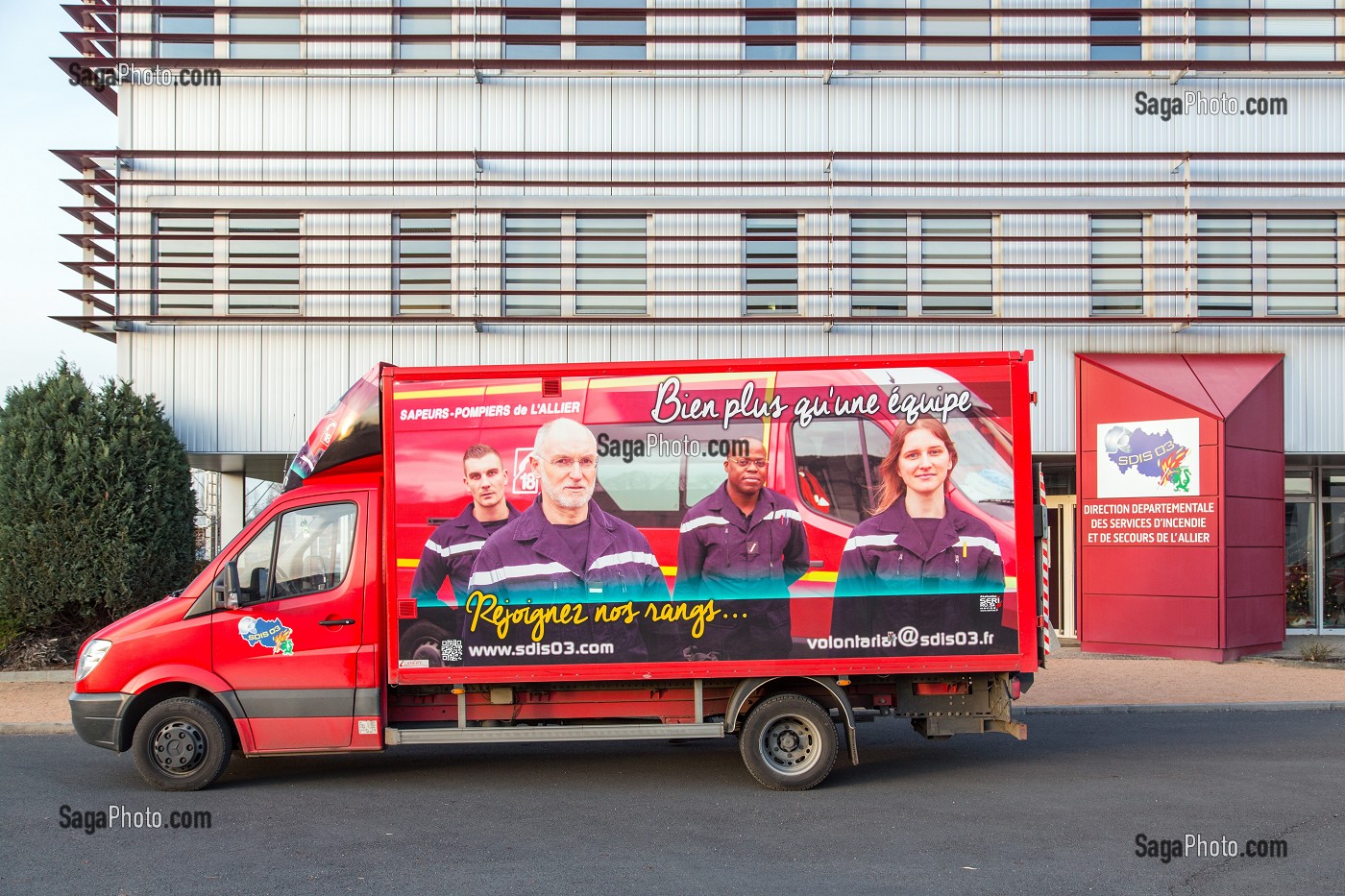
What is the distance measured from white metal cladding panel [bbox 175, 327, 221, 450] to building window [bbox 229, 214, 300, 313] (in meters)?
0.75

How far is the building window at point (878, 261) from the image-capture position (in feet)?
56.2

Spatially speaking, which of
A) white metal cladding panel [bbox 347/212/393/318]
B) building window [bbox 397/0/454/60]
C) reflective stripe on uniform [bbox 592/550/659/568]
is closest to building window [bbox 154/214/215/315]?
white metal cladding panel [bbox 347/212/393/318]

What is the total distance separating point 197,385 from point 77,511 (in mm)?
2984

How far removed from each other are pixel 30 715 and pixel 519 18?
40.1ft

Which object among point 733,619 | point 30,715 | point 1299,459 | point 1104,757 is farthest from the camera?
point 1299,459

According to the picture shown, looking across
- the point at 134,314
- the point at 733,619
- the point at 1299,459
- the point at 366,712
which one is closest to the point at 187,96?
the point at 134,314

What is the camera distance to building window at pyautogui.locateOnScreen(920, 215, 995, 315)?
17.1 metres

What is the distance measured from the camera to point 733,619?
7910 millimetres

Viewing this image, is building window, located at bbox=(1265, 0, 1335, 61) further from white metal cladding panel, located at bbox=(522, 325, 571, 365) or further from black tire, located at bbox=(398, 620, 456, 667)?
→ black tire, located at bbox=(398, 620, 456, 667)

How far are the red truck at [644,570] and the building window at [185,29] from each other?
12204 mm

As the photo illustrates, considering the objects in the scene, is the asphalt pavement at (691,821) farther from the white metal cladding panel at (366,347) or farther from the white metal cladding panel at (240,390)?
the white metal cladding panel at (366,347)

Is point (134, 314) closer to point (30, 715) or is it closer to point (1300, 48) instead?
point (30, 715)

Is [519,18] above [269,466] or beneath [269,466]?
above

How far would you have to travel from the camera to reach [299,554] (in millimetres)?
8156
